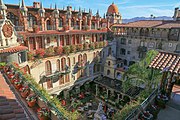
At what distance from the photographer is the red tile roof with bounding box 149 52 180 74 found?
8.33m

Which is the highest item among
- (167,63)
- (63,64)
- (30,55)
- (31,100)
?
(167,63)

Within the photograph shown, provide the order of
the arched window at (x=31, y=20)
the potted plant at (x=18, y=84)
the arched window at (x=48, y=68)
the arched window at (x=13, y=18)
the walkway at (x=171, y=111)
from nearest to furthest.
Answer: the potted plant at (x=18, y=84) < the walkway at (x=171, y=111) < the arched window at (x=48, y=68) < the arched window at (x=13, y=18) < the arched window at (x=31, y=20)

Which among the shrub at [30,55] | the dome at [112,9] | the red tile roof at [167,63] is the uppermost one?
the dome at [112,9]

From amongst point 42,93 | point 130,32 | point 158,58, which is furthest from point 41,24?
point 130,32

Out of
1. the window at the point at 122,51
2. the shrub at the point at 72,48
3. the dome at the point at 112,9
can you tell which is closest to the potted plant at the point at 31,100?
the shrub at the point at 72,48

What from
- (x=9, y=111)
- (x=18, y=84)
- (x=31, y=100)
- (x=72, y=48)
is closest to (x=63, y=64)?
(x=72, y=48)

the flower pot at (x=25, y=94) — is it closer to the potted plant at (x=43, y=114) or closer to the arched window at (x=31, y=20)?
the potted plant at (x=43, y=114)

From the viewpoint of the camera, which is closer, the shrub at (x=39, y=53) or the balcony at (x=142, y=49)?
the shrub at (x=39, y=53)

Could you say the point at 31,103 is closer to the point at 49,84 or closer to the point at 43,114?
the point at 43,114

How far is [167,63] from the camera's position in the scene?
902 centimetres

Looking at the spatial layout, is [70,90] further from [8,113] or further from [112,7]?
[112,7]

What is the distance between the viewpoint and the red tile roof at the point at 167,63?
27.3 ft

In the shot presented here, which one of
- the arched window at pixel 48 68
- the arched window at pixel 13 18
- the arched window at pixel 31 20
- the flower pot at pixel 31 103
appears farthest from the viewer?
the arched window at pixel 31 20

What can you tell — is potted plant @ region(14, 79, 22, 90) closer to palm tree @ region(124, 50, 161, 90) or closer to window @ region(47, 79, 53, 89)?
palm tree @ region(124, 50, 161, 90)
